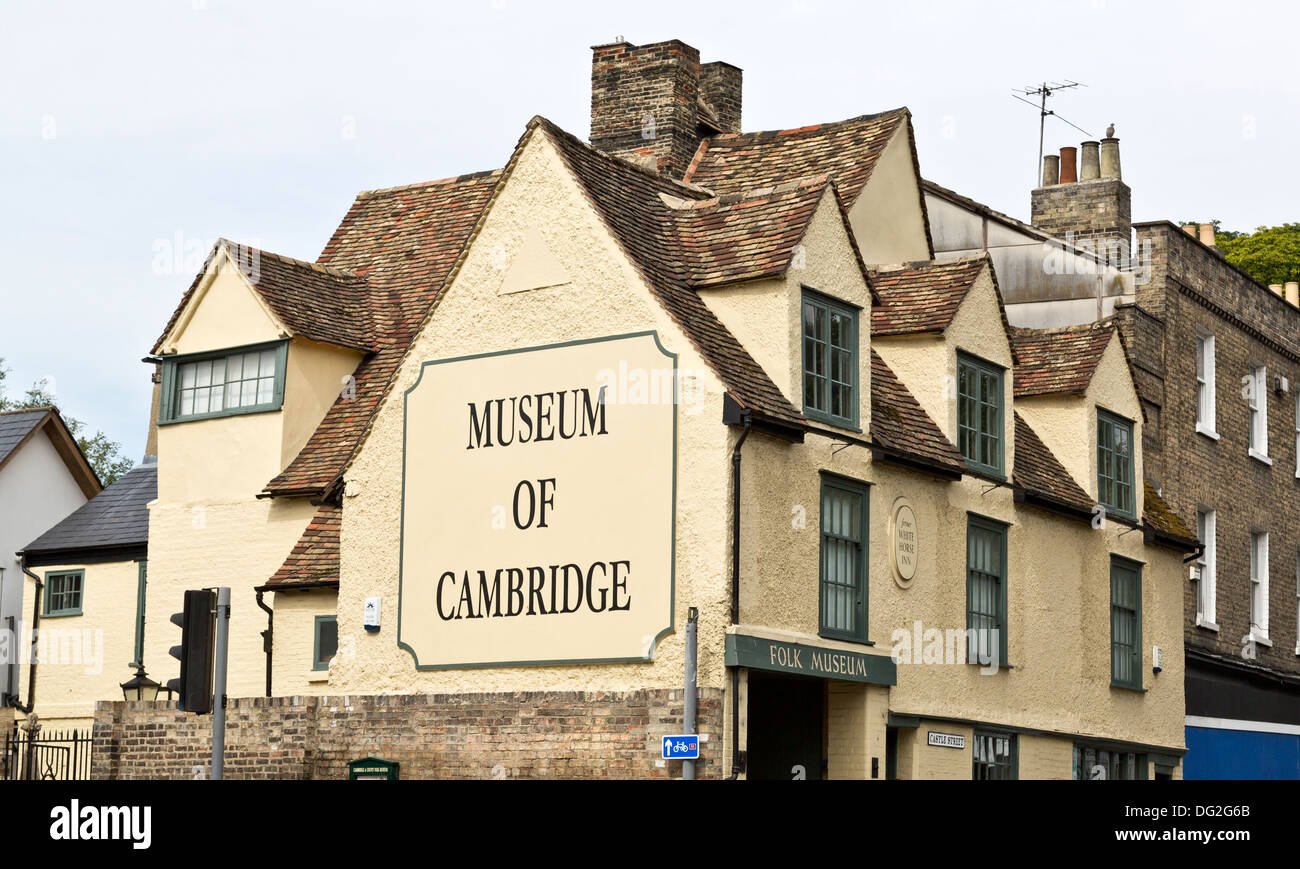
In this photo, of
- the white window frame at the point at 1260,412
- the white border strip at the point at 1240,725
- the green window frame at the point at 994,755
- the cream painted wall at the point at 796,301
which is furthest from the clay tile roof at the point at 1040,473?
the white window frame at the point at 1260,412

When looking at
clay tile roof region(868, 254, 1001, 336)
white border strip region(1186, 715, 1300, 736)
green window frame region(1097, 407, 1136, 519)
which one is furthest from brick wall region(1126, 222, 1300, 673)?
clay tile roof region(868, 254, 1001, 336)

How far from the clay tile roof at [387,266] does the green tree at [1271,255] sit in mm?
30161

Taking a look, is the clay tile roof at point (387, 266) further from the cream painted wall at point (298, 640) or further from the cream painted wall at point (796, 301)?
the cream painted wall at point (796, 301)

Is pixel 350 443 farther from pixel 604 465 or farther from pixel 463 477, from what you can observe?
pixel 604 465

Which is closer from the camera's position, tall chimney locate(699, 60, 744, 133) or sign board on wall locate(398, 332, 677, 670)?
sign board on wall locate(398, 332, 677, 670)

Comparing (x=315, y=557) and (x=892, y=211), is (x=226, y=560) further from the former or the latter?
(x=892, y=211)

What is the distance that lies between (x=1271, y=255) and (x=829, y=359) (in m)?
36.8

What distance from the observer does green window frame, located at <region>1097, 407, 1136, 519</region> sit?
2766cm

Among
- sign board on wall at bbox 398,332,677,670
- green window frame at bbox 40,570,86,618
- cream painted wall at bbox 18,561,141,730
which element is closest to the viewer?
sign board on wall at bbox 398,332,677,670

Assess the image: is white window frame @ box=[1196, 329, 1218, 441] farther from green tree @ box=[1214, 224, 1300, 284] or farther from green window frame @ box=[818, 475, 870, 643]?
green tree @ box=[1214, 224, 1300, 284]

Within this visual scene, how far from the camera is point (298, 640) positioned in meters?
25.1

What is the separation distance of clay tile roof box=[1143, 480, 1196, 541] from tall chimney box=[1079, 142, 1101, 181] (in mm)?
6356

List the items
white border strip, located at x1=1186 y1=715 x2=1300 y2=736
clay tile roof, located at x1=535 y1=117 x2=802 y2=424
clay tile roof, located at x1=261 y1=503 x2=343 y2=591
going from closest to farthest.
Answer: clay tile roof, located at x1=535 y1=117 x2=802 y2=424 < clay tile roof, located at x1=261 y1=503 x2=343 y2=591 < white border strip, located at x1=1186 y1=715 x2=1300 y2=736
